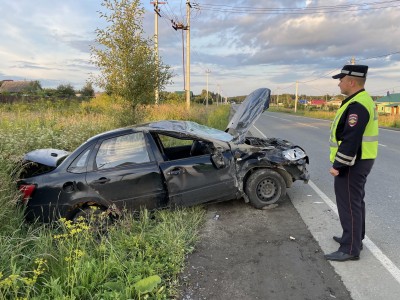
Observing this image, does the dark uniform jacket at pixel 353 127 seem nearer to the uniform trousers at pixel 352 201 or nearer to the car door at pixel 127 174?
the uniform trousers at pixel 352 201

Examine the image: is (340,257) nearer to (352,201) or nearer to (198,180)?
(352,201)

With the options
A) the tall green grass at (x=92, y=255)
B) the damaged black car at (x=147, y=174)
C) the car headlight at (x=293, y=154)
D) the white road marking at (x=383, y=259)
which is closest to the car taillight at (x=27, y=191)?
the damaged black car at (x=147, y=174)

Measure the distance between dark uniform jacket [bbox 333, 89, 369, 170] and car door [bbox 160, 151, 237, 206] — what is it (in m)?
1.77

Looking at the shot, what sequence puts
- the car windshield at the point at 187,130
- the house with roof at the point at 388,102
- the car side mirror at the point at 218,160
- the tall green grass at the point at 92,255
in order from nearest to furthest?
the tall green grass at the point at 92,255 → the car side mirror at the point at 218,160 → the car windshield at the point at 187,130 → the house with roof at the point at 388,102

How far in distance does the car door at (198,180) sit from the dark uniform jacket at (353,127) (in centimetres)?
177

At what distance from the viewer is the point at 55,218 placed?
13.6 ft

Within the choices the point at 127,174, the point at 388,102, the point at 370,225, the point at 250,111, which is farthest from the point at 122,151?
the point at 388,102

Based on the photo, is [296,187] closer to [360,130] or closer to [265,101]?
[265,101]

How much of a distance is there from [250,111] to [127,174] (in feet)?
9.38

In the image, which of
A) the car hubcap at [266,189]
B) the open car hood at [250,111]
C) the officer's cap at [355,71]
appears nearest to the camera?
the officer's cap at [355,71]

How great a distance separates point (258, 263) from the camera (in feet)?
11.0

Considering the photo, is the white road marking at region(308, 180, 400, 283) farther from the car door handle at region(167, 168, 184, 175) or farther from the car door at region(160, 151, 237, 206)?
the car door handle at region(167, 168, 184, 175)

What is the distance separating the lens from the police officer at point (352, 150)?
3074 millimetres

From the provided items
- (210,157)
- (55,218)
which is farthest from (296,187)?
(55,218)
